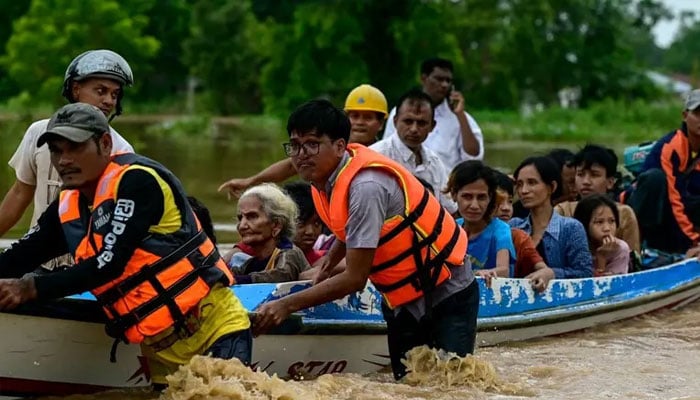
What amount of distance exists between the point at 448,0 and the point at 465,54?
3901 millimetres

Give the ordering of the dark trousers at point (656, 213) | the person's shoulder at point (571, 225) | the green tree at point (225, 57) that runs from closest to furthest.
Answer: the person's shoulder at point (571, 225) < the dark trousers at point (656, 213) < the green tree at point (225, 57)

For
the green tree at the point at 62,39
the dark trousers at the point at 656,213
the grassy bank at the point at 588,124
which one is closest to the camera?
the dark trousers at the point at 656,213

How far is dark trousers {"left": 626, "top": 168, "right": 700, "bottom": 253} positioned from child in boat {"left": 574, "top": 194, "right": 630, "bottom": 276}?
0.87m

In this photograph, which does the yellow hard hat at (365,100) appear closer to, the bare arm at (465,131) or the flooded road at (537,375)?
the bare arm at (465,131)

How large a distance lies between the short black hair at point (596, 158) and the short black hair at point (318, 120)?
13.0 ft

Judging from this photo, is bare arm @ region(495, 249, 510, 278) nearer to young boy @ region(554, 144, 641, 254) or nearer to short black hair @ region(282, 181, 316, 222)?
short black hair @ region(282, 181, 316, 222)

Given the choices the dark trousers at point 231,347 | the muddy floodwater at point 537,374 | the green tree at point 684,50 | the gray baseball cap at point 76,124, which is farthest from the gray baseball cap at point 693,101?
the green tree at point 684,50

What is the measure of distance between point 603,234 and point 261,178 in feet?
7.79

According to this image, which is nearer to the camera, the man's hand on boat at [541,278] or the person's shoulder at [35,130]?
the person's shoulder at [35,130]

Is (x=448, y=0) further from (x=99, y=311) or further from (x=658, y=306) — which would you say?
(x=99, y=311)

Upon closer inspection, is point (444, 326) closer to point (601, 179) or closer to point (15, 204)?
point (15, 204)

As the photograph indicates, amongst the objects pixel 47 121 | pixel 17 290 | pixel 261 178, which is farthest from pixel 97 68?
pixel 261 178

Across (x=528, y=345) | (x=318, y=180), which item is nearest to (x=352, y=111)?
(x=528, y=345)

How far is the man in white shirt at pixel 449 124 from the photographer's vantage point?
951 cm
